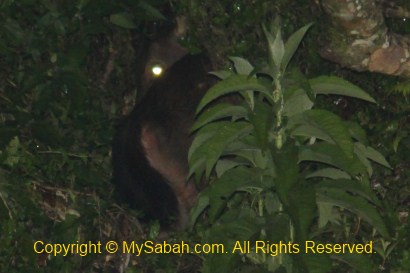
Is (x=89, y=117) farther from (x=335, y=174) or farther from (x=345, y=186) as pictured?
(x=345, y=186)

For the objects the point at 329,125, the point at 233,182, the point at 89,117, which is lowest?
the point at 89,117

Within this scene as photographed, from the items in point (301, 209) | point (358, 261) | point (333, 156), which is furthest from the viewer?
point (358, 261)

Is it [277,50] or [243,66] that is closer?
[277,50]

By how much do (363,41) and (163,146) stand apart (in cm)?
169

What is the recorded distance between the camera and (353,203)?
5.56 m

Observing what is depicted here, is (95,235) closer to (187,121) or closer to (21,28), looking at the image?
(187,121)

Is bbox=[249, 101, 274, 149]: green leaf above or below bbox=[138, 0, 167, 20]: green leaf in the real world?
above

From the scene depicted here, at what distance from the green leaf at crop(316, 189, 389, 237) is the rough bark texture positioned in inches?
58.8

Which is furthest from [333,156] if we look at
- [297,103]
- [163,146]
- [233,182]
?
[163,146]

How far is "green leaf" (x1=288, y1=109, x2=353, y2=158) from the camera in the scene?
17.6 feet

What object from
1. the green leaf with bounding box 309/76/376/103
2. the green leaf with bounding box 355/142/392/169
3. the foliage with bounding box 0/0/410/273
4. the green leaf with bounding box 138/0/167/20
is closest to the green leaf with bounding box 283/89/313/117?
the green leaf with bounding box 309/76/376/103

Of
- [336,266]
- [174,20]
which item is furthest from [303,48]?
[336,266]

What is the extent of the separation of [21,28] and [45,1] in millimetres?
275

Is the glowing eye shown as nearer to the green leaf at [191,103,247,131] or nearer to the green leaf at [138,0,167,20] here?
the green leaf at [138,0,167,20]
